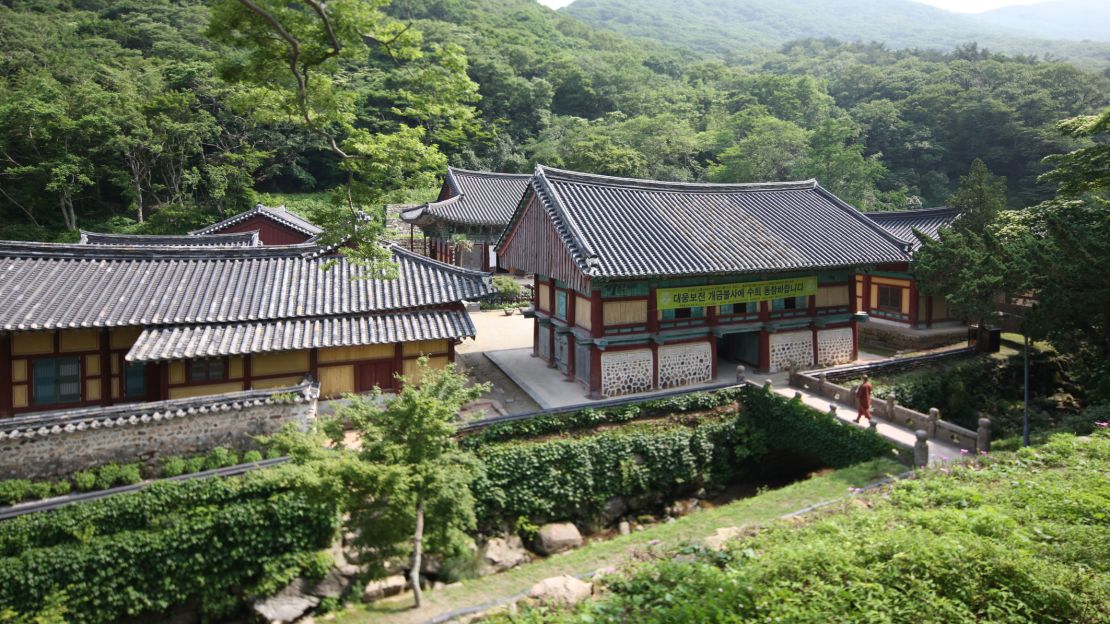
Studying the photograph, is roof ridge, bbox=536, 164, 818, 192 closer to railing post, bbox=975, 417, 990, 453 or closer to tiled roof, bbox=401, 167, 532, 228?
railing post, bbox=975, 417, 990, 453

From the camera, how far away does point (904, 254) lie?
75.4 feet

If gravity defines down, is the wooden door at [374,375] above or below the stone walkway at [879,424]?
above

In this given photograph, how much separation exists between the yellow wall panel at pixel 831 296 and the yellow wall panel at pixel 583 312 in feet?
28.5

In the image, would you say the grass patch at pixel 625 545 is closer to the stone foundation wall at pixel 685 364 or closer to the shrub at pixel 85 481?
the stone foundation wall at pixel 685 364

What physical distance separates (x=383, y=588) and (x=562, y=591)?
4.90 metres

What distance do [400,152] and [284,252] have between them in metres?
11.5

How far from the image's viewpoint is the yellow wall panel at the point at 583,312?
63.9 ft

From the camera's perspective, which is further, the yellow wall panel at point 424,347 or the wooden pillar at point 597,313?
the wooden pillar at point 597,313

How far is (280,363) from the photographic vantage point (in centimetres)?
1780

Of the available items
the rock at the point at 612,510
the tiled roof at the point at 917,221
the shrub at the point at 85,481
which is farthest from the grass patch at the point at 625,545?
the tiled roof at the point at 917,221

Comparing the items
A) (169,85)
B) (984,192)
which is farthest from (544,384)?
(169,85)

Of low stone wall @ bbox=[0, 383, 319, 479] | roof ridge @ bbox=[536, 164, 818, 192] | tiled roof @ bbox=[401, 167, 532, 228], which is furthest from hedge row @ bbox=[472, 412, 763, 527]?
tiled roof @ bbox=[401, 167, 532, 228]

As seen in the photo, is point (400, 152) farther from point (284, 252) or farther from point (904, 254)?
point (904, 254)

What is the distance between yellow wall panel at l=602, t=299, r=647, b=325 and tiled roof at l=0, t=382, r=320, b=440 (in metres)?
8.64
